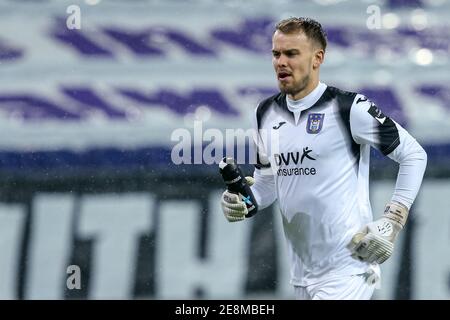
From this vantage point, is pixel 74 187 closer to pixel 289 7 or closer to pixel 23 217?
pixel 23 217

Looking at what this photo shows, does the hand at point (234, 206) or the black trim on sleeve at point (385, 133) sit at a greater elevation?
the black trim on sleeve at point (385, 133)

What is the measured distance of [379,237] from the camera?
161 inches

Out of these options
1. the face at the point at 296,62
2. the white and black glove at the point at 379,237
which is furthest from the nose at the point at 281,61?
the white and black glove at the point at 379,237

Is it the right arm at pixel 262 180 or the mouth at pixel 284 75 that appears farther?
the right arm at pixel 262 180

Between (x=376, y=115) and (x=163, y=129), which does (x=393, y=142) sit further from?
(x=163, y=129)

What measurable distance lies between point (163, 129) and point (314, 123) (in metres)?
1.49

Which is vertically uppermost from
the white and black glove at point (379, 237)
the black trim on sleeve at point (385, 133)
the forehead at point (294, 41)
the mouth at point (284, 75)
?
the forehead at point (294, 41)

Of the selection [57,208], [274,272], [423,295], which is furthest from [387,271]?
[57,208]

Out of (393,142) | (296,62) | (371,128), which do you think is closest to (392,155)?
(393,142)

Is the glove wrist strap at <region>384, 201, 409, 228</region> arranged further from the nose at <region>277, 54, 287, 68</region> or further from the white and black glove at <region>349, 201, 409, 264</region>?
the nose at <region>277, 54, 287, 68</region>

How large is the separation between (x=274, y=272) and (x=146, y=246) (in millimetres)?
829

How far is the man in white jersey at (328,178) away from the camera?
4184 mm

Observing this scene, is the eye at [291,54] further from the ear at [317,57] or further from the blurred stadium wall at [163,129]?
the blurred stadium wall at [163,129]

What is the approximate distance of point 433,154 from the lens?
550cm
